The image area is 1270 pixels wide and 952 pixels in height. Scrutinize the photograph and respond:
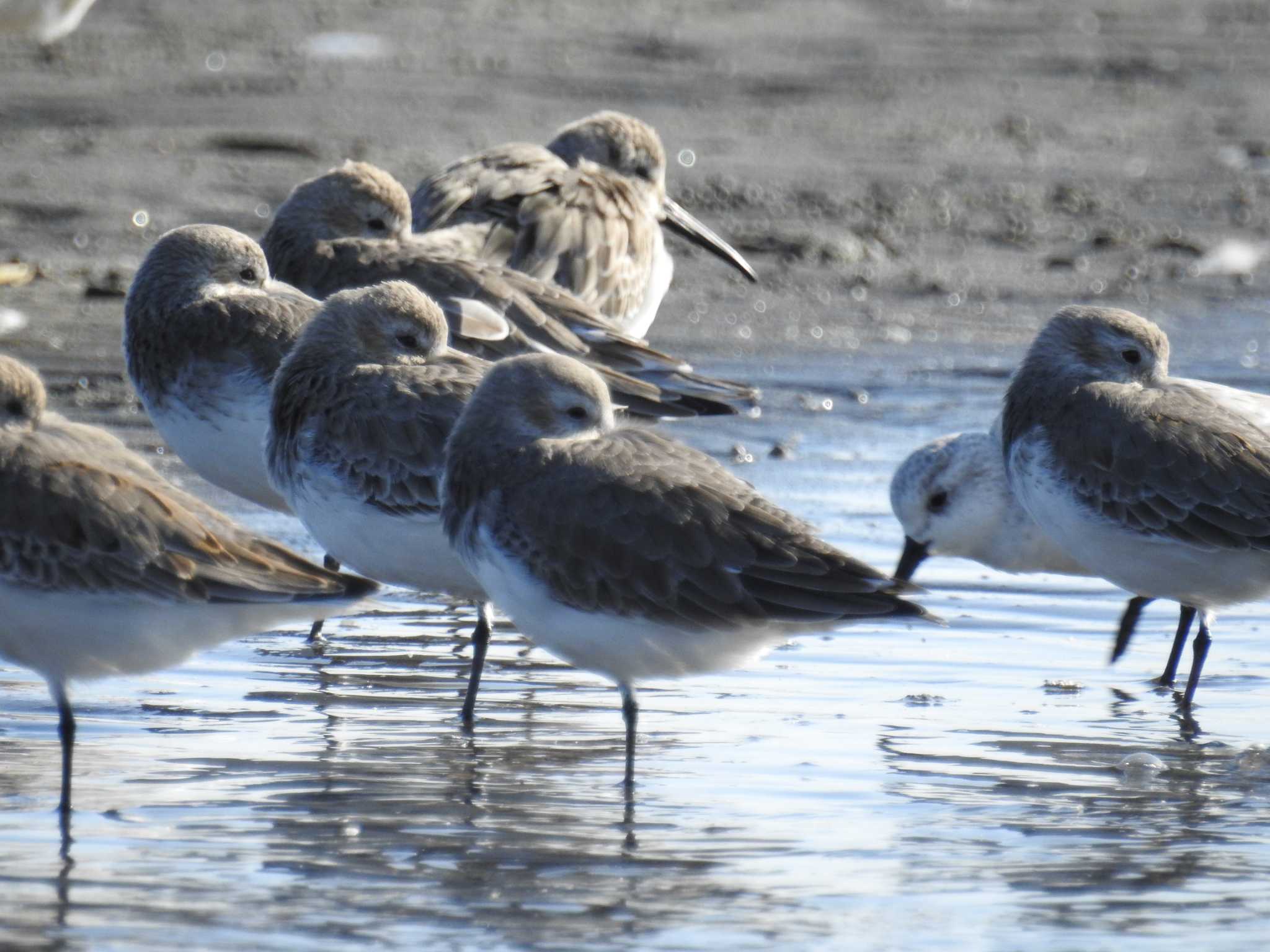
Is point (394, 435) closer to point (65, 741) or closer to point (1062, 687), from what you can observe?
point (65, 741)

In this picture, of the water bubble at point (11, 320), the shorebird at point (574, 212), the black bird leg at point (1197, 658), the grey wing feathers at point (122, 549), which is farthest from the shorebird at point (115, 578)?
the water bubble at point (11, 320)

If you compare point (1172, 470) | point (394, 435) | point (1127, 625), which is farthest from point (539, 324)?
point (1172, 470)

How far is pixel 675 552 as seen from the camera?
5242 millimetres

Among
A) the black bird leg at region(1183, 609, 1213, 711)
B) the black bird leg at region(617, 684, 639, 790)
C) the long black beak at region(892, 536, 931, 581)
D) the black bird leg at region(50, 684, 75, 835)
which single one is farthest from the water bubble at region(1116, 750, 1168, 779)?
the black bird leg at region(50, 684, 75, 835)

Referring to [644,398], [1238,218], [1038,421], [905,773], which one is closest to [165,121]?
[1238,218]

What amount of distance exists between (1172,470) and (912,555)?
1.55m

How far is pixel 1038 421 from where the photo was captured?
662cm

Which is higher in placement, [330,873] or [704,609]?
[704,609]

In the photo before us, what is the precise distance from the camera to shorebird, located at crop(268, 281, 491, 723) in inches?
237

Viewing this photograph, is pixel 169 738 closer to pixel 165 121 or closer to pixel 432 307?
pixel 432 307

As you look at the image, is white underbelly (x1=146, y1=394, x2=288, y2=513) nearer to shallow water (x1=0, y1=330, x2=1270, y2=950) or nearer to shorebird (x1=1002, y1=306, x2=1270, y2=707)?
shallow water (x1=0, y1=330, x2=1270, y2=950)

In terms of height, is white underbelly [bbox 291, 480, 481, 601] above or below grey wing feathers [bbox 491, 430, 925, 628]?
below

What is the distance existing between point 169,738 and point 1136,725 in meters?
2.62

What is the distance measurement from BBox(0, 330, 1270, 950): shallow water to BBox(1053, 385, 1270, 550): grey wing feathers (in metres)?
0.54
